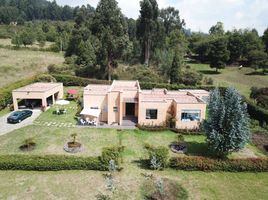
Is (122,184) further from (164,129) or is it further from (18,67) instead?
(18,67)

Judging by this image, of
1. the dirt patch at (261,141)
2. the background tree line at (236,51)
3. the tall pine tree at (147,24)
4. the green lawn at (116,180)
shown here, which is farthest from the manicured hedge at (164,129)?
the background tree line at (236,51)

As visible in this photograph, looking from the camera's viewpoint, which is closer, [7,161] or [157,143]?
[7,161]

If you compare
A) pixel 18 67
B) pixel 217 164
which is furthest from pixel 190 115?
pixel 18 67

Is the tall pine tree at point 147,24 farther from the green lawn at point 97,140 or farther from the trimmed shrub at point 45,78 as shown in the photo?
the green lawn at point 97,140

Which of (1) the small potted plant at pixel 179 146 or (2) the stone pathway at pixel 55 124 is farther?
(2) the stone pathway at pixel 55 124

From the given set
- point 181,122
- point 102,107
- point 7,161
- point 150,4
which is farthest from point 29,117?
point 150,4

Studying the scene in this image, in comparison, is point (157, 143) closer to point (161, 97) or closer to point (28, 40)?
point (161, 97)
